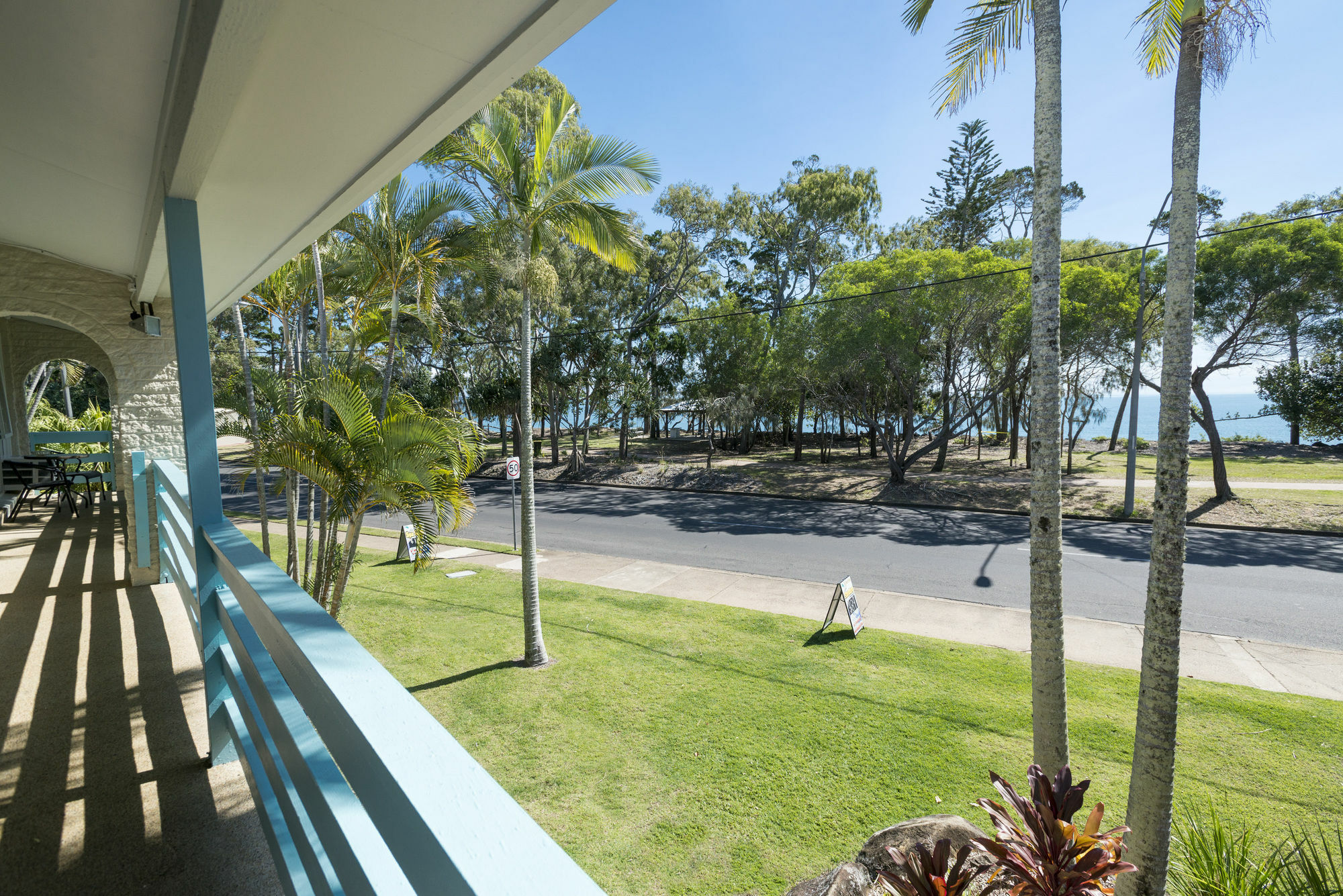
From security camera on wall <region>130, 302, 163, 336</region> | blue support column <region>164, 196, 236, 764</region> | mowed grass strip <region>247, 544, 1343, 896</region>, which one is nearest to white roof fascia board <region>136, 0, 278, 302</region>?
blue support column <region>164, 196, 236, 764</region>

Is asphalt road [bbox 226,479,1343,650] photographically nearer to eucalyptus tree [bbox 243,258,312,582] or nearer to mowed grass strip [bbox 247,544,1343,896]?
mowed grass strip [bbox 247,544,1343,896]

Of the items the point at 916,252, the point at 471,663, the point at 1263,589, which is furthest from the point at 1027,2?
the point at 916,252

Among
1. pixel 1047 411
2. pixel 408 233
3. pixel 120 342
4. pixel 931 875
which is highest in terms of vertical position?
pixel 408 233

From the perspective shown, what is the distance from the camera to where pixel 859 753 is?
5137 millimetres

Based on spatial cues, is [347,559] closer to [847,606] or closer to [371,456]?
[371,456]

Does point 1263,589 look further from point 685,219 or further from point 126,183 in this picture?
point 685,219

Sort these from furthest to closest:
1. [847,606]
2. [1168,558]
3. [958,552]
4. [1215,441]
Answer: [1215,441]
[958,552]
[847,606]
[1168,558]

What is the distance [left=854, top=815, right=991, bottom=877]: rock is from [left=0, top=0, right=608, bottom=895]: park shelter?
2819 mm

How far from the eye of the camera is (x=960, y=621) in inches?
337

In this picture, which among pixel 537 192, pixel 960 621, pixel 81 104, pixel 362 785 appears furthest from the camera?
pixel 960 621

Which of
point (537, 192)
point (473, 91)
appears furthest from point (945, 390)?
point (473, 91)

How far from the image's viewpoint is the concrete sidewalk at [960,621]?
6.88 metres

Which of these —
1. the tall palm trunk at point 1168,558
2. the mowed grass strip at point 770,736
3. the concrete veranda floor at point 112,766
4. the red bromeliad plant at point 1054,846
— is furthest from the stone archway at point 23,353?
the tall palm trunk at point 1168,558

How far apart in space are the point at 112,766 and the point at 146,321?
461 cm
